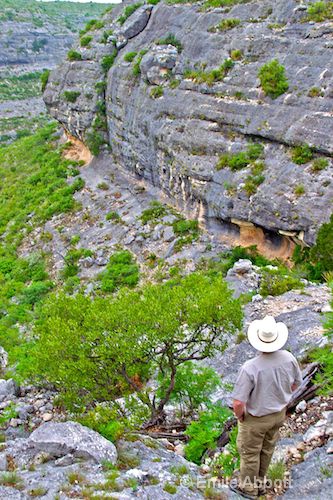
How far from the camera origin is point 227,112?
2298cm

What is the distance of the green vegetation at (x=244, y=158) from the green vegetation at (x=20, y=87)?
71.8 meters

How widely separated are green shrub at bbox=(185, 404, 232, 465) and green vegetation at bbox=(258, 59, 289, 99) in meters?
15.8

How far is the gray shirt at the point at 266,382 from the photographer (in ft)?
19.3

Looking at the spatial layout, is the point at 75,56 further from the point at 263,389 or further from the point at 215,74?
the point at 263,389

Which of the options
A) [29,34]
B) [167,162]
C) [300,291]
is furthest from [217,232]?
[29,34]

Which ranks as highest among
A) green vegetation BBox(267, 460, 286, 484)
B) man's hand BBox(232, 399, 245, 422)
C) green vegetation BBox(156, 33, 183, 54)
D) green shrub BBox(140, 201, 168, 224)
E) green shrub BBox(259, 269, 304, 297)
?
green vegetation BBox(156, 33, 183, 54)

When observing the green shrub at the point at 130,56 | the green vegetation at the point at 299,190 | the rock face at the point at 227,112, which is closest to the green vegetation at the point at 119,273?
the rock face at the point at 227,112

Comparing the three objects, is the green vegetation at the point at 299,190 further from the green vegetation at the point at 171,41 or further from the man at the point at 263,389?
the man at the point at 263,389

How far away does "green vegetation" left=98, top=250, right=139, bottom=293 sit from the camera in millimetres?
23172

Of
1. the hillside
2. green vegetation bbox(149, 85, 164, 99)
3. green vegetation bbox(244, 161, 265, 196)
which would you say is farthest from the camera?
green vegetation bbox(149, 85, 164, 99)

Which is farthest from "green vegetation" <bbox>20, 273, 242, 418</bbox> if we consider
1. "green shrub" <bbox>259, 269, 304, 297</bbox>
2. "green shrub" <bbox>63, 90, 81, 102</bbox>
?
"green shrub" <bbox>63, 90, 81, 102</bbox>

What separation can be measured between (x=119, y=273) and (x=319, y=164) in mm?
10165

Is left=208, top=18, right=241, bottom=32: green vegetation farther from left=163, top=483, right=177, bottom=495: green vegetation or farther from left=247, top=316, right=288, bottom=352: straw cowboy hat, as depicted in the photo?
left=163, top=483, right=177, bottom=495: green vegetation

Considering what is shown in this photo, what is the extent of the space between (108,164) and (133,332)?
25.2m
